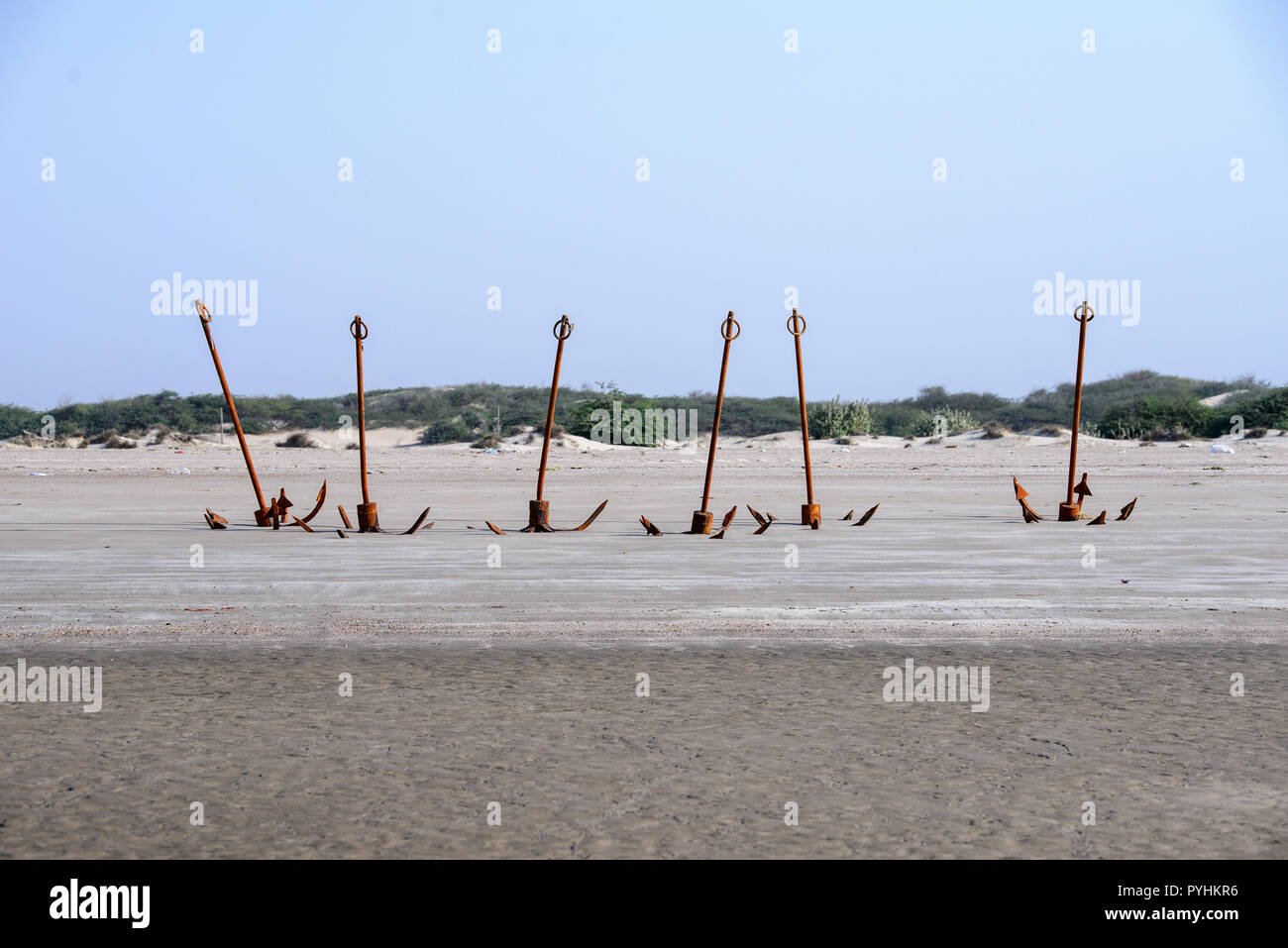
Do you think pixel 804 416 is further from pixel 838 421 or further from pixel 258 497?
pixel 838 421

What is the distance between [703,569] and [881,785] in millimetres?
6536

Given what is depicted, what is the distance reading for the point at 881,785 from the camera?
4.45m

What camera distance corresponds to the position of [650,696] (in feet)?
19.3

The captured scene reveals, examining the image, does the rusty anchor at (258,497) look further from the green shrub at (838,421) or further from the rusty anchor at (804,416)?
the green shrub at (838,421)

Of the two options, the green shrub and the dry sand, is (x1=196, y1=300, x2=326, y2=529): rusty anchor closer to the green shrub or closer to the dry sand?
the dry sand

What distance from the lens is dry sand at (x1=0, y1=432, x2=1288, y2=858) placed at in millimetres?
4047

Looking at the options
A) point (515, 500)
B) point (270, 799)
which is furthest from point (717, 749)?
point (515, 500)

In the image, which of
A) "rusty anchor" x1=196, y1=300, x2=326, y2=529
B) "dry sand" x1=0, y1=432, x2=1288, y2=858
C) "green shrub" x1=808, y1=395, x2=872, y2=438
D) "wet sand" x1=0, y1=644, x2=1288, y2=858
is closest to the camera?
"wet sand" x1=0, y1=644, x2=1288, y2=858

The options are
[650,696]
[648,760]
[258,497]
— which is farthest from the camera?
[258,497]

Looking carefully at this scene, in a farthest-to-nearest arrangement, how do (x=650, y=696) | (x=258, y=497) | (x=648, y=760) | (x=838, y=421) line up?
(x=838, y=421) → (x=258, y=497) → (x=650, y=696) → (x=648, y=760)

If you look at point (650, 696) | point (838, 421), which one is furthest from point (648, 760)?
point (838, 421)

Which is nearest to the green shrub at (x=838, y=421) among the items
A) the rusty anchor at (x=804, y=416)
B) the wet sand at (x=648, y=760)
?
the rusty anchor at (x=804, y=416)

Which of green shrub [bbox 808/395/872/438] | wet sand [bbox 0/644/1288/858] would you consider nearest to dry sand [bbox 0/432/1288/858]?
wet sand [bbox 0/644/1288/858]
